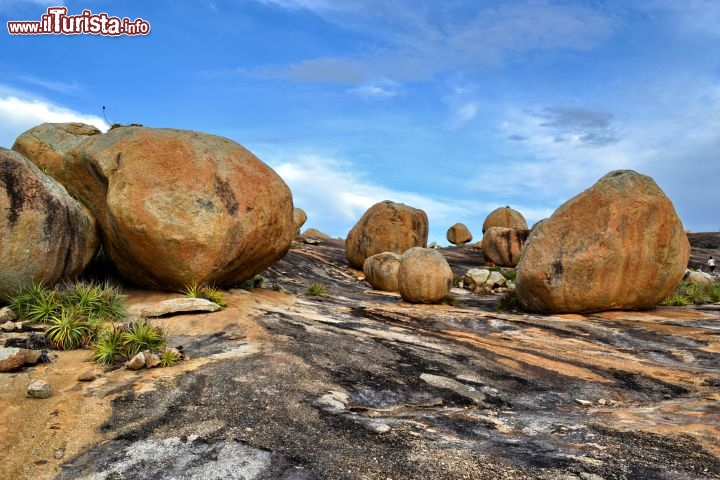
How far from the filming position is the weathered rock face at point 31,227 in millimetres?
11688

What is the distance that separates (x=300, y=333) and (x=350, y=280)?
59.0ft

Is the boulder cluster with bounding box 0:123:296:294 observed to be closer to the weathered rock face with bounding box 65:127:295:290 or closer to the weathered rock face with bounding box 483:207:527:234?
the weathered rock face with bounding box 65:127:295:290

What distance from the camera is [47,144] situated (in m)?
17.9

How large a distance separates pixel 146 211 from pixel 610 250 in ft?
43.8

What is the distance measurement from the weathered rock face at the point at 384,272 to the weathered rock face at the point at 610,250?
817 cm

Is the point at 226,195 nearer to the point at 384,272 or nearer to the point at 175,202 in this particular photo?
the point at 175,202

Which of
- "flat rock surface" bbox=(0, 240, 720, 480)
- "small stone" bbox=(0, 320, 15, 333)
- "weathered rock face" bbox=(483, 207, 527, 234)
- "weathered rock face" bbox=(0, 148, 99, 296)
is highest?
"weathered rock face" bbox=(483, 207, 527, 234)

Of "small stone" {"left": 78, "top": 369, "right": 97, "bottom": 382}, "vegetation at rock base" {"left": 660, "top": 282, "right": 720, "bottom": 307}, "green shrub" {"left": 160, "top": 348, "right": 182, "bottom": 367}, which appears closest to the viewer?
"small stone" {"left": 78, "top": 369, "right": 97, "bottom": 382}

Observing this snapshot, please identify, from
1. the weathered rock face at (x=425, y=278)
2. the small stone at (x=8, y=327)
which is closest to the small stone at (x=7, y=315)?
the small stone at (x=8, y=327)

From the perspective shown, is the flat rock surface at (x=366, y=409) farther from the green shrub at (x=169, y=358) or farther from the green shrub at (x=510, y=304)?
the green shrub at (x=510, y=304)

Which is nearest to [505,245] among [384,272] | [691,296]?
[384,272]

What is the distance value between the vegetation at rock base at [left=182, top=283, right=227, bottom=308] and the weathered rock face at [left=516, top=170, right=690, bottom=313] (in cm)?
979

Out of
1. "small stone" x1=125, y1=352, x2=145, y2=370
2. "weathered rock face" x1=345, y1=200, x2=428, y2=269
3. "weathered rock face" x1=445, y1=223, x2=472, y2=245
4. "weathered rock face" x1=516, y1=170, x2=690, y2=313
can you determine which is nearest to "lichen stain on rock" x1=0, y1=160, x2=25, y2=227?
"small stone" x1=125, y1=352, x2=145, y2=370

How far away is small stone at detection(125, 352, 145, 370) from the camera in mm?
8109
